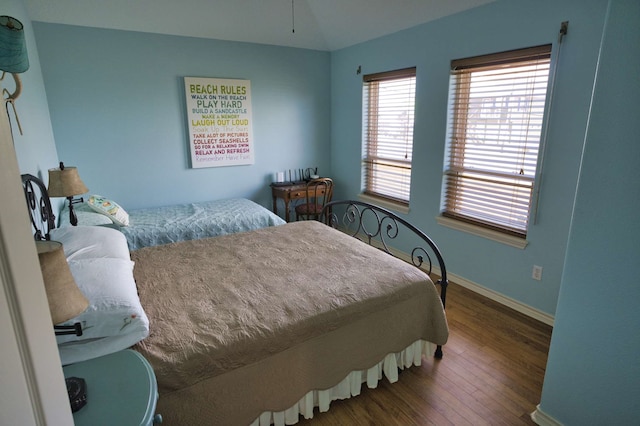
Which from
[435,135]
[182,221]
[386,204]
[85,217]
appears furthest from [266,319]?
[386,204]

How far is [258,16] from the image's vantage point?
3.71m

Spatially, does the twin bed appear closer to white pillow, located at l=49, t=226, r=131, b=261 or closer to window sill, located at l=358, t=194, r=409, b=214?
white pillow, located at l=49, t=226, r=131, b=261

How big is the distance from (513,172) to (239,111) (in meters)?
2.98

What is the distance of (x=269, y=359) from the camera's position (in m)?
1.52

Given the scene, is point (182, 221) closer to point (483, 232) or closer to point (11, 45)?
point (11, 45)

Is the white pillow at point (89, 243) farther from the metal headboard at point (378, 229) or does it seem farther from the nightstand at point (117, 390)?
the metal headboard at point (378, 229)

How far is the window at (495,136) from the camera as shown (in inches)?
101

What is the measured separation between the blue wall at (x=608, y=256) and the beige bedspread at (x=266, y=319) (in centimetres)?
67

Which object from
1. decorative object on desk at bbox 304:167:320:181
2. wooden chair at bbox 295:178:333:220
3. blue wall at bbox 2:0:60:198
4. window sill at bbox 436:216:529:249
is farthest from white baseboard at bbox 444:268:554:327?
blue wall at bbox 2:0:60:198

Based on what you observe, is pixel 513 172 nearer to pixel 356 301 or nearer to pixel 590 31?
pixel 590 31

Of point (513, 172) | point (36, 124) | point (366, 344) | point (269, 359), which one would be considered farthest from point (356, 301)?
point (36, 124)

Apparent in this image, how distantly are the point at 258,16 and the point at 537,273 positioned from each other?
3.56 meters

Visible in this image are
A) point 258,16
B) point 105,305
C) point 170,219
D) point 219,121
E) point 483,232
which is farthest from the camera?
point 219,121

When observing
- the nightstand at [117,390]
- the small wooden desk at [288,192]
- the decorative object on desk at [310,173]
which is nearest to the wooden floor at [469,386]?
the nightstand at [117,390]
